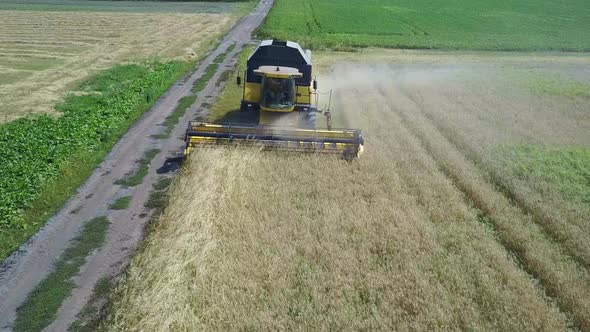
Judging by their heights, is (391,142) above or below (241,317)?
above

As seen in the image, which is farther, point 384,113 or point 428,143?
point 384,113

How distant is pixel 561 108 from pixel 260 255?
2185 centimetres

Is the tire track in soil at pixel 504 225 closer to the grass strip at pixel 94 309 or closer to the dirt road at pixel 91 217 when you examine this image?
the grass strip at pixel 94 309

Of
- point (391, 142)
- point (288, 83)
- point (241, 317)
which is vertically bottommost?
point (241, 317)

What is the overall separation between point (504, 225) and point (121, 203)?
11188 mm

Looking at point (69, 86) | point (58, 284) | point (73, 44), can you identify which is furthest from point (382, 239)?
point (73, 44)

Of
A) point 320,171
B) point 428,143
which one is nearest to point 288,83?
point 320,171

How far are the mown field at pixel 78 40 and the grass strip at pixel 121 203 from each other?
10627 mm

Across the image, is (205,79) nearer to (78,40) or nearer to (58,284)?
(78,40)

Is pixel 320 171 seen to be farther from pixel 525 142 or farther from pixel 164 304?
pixel 525 142

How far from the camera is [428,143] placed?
19.8 metres

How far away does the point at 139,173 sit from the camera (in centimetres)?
1662

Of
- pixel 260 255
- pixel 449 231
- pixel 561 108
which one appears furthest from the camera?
pixel 561 108

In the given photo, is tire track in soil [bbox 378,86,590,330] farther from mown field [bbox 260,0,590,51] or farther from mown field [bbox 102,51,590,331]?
mown field [bbox 260,0,590,51]
